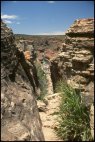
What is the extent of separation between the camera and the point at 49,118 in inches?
425

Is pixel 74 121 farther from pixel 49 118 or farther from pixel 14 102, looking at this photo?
pixel 49 118

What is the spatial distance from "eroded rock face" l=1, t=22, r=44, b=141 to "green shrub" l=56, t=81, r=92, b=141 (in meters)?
0.71

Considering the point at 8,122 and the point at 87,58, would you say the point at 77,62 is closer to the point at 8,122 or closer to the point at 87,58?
the point at 87,58

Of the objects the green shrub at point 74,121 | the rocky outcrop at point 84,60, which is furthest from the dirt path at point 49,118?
the rocky outcrop at point 84,60

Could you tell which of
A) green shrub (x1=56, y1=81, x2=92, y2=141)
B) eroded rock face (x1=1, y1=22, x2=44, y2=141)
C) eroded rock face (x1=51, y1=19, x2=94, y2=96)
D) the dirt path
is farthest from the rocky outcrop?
the dirt path

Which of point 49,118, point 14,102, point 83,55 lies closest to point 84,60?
point 83,55

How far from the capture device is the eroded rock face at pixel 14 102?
727 cm

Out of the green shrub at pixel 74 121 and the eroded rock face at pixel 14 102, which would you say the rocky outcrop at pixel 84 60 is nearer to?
the green shrub at pixel 74 121

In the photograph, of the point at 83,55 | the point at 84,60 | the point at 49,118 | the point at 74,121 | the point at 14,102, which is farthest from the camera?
the point at 49,118

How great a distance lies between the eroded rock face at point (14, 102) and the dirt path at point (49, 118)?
62 centimetres

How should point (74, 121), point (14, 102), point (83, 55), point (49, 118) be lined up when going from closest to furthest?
point (14, 102)
point (83, 55)
point (74, 121)
point (49, 118)

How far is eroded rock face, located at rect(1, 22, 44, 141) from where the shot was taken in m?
7.27

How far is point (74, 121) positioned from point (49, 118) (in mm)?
2277

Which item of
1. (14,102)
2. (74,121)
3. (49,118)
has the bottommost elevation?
(49,118)
